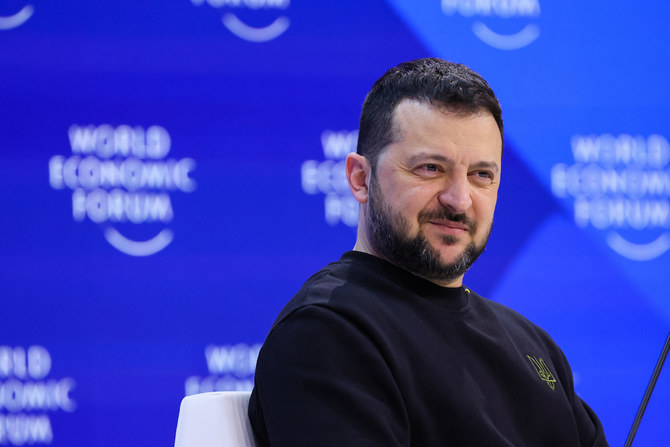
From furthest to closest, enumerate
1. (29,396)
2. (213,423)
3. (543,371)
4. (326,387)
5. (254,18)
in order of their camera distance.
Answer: (254,18) < (29,396) < (543,371) < (213,423) < (326,387)

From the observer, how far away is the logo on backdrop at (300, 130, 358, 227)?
233cm

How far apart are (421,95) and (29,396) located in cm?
168

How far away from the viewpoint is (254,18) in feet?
7.64

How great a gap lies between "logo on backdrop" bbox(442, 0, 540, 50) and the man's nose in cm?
136

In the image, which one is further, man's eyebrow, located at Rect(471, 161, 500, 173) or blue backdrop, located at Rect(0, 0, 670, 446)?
blue backdrop, located at Rect(0, 0, 670, 446)

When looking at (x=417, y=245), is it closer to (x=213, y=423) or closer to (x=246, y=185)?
(x=213, y=423)

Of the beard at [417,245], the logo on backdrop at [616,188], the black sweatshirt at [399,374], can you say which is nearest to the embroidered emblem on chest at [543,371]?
the black sweatshirt at [399,374]

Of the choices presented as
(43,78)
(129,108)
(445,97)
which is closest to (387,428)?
(445,97)

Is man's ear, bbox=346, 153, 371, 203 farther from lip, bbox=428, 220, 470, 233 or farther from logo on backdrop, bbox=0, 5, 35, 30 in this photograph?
logo on backdrop, bbox=0, 5, 35, 30

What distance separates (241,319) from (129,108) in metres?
0.78

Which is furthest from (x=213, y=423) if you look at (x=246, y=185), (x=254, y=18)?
(x=254, y=18)

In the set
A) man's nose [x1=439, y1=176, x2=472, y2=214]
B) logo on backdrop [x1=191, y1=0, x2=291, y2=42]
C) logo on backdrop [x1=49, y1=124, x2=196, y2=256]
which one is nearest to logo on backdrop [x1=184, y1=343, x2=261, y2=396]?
logo on backdrop [x1=49, y1=124, x2=196, y2=256]

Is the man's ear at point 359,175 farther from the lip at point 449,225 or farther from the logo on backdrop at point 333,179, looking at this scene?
the logo on backdrop at point 333,179

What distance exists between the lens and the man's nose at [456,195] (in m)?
1.17
